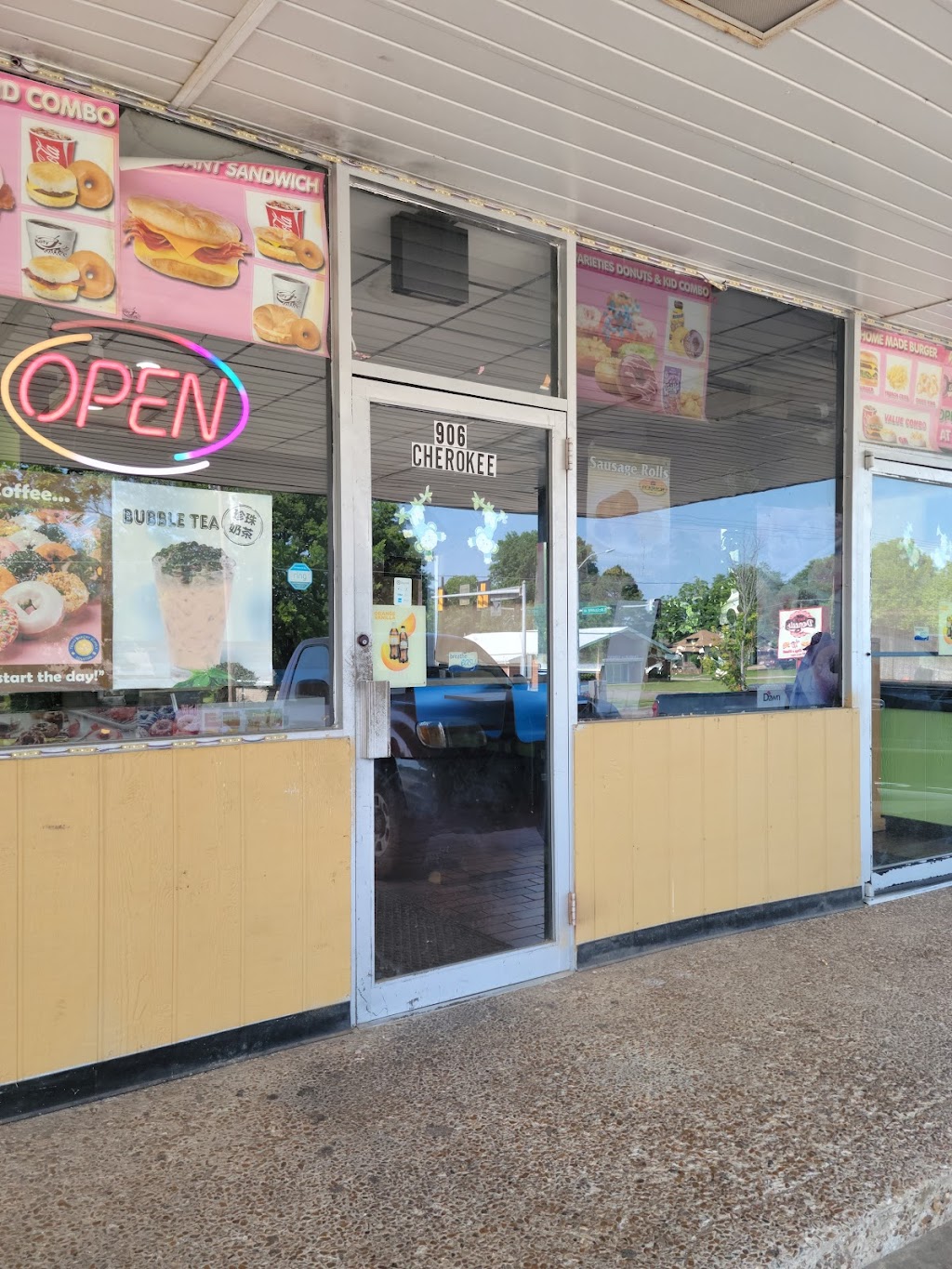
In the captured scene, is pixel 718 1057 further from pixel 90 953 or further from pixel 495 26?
pixel 495 26

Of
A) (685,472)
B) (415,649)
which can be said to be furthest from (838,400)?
(415,649)

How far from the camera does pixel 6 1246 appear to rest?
2.22 metres

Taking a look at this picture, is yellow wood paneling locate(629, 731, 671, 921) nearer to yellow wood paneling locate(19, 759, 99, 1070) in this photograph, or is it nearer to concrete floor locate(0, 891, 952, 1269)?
concrete floor locate(0, 891, 952, 1269)

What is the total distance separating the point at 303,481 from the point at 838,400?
128 inches

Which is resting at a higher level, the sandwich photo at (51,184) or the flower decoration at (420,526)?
the sandwich photo at (51,184)

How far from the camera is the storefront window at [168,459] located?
2.87m

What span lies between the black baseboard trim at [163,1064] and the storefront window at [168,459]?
0.99m

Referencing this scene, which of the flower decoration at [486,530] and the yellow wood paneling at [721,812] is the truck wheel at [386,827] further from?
the yellow wood paneling at [721,812]

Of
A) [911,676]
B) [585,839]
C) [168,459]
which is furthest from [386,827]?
[911,676]

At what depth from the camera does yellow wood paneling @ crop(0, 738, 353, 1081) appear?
278 cm

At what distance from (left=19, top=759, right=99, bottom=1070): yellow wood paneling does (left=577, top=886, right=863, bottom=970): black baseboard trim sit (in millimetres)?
2016

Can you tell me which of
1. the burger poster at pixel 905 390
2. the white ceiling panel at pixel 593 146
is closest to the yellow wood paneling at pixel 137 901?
the white ceiling panel at pixel 593 146

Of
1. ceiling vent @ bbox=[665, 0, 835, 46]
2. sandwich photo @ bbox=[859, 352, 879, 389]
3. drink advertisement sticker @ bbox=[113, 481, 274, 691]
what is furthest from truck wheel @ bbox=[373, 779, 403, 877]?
sandwich photo @ bbox=[859, 352, 879, 389]

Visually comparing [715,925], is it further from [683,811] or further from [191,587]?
[191,587]
